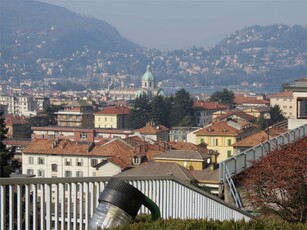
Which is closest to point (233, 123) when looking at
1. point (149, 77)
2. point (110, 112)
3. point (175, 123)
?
point (175, 123)

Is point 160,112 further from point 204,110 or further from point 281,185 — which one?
point 281,185

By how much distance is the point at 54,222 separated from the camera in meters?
4.05

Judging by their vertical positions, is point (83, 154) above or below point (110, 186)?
below

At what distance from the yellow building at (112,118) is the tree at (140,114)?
3.17 m

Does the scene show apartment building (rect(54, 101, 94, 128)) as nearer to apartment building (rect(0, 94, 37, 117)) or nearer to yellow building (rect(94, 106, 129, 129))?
yellow building (rect(94, 106, 129, 129))

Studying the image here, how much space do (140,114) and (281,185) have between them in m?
67.5

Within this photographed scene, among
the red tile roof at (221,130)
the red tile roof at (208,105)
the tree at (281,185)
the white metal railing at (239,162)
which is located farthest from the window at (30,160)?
the red tile roof at (208,105)

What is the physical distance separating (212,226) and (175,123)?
67.2m

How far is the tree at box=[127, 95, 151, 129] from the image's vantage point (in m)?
73.6

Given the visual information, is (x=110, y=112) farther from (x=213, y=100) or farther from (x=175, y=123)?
(x=213, y=100)

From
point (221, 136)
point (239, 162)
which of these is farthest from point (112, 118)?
point (239, 162)

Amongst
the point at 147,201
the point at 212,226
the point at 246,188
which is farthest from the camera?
the point at 246,188


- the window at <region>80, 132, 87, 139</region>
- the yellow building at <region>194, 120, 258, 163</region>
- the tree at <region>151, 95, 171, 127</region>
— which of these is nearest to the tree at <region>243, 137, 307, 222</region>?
the yellow building at <region>194, 120, 258, 163</region>

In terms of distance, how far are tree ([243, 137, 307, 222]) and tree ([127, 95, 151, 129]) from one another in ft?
215
